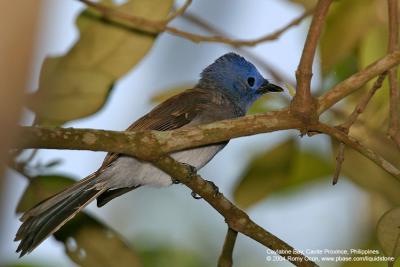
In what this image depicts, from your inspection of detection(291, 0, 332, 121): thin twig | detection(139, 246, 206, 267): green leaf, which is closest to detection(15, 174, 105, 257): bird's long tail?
detection(139, 246, 206, 267): green leaf

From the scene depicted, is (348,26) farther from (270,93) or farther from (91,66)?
(91,66)

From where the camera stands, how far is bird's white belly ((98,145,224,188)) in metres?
4.38

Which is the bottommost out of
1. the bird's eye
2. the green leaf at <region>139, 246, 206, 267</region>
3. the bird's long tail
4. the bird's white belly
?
the bird's long tail

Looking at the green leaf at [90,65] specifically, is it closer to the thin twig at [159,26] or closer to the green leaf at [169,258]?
the thin twig at [159,26]

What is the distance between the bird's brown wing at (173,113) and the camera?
15.1 feet

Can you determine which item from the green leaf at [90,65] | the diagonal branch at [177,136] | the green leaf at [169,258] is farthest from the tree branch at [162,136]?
the green leaf at [169,258]

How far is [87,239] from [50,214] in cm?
37

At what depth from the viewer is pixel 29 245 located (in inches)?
143

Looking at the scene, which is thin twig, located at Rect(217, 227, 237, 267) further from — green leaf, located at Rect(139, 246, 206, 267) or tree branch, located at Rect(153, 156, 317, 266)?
green leaf, located at Rect(139, 246, 206, 267)

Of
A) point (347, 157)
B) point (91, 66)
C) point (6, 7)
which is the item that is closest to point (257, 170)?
point (347, 157)

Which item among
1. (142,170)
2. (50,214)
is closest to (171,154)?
(142,170)

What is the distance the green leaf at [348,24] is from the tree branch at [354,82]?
1.19 m

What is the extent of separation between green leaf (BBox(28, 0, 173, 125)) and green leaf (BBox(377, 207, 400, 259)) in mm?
1711

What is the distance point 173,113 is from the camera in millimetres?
4738
